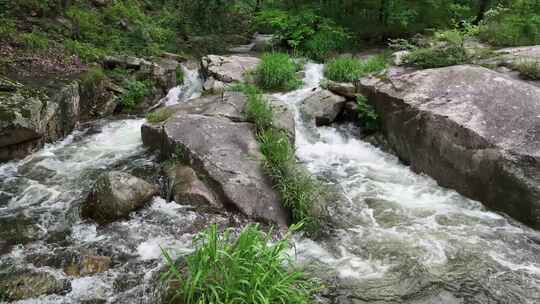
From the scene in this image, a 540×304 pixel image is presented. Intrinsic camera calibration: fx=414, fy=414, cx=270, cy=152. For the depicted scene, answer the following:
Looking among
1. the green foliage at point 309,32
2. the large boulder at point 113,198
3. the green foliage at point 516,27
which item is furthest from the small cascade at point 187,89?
the green foliage at point 516,27

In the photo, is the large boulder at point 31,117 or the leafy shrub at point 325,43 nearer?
the large boulder at point 31,117

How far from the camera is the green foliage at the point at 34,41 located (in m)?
10.5

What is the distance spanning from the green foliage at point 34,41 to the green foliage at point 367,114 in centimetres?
818

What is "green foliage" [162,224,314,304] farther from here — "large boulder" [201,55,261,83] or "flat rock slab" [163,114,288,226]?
"large boulder" [201,55,261,83]

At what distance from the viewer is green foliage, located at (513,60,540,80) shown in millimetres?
8273

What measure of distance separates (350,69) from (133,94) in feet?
19.9

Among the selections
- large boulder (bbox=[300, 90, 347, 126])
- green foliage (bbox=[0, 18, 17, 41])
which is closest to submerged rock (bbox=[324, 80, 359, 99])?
large boulder (bbox=[300, 90, 347, 126])

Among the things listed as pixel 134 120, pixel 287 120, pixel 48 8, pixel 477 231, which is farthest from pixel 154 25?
pixel 477 231

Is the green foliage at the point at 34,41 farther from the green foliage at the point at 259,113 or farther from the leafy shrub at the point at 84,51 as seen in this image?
the green foliage at the point at 259,113

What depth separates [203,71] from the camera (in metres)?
12.8

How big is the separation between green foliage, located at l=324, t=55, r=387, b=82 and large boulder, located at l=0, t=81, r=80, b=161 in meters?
→ 6.87

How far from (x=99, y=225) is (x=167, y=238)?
104cm

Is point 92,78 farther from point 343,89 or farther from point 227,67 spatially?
point 343,89

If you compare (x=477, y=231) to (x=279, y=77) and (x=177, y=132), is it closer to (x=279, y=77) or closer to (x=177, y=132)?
(x=177, y=132)
